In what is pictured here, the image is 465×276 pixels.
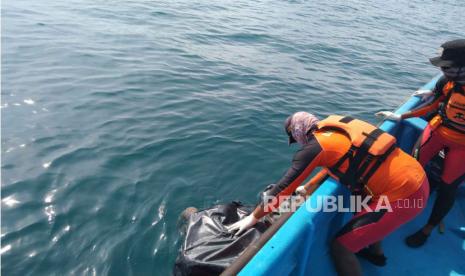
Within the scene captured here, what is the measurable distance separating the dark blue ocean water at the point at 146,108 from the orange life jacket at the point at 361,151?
243cm

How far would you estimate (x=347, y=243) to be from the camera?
3457 mm

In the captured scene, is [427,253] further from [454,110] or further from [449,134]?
[454,110]

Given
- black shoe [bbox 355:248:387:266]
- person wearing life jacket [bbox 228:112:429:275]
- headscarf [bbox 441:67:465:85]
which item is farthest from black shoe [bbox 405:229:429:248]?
headscarf [bbox 441:67:465:85]

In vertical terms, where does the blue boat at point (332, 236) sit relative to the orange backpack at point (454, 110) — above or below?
below

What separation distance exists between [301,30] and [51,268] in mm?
15913

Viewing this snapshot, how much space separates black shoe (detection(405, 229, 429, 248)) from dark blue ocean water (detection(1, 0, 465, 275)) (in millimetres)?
2347

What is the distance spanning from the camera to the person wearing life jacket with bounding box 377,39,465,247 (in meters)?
3.86

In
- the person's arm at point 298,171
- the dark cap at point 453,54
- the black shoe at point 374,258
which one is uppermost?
the dark cap at point 453,54

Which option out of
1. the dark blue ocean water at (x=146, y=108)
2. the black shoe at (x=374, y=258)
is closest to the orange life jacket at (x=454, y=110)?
the black shoe at (x=374, y=258)

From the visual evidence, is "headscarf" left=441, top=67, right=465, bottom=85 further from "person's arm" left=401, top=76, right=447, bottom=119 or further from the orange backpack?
"person's arm" left=401, top=76, right=447, bottom=119

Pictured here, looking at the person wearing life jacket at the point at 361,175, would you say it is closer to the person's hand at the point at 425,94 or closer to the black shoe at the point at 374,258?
the black shoe at the point at 374,258

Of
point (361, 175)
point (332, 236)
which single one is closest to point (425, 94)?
point (361, 175)

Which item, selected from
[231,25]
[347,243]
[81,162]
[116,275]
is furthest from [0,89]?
[231,25]

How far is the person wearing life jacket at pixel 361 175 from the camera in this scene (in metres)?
3.26
